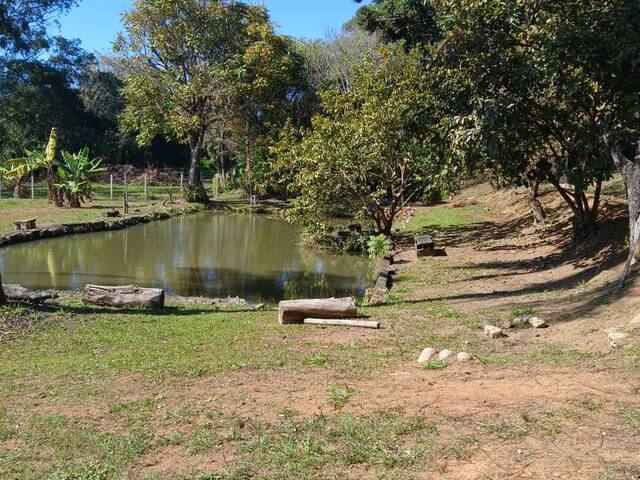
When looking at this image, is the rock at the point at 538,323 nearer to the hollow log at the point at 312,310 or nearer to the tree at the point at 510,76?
the hollow log at the point at 312,310

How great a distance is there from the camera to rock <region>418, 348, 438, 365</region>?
706cm

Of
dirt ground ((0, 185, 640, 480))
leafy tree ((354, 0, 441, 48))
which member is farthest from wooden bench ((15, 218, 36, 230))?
leafy tree ((354, 0, 441, 48))

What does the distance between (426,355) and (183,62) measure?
102 feet

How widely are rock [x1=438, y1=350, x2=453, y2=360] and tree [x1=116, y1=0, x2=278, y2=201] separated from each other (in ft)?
92.8

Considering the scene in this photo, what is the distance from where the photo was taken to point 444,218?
27.0 m

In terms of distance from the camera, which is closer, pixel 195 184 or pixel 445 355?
pixel 445 355

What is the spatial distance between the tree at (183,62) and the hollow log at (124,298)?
23.6 metres

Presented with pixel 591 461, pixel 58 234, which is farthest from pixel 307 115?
pixel 591 461

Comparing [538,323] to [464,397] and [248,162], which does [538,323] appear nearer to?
[464,397]

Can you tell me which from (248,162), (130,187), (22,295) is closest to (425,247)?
(22,295)

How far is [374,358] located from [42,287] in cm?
977

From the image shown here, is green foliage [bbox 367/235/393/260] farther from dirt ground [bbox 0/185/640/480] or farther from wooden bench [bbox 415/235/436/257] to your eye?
dirt ground [bbox 0/185/640/480]

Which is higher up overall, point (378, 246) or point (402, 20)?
point (402, 20)

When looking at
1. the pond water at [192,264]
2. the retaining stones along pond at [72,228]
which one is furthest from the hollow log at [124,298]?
the retaining stones along pond at [72,228]
